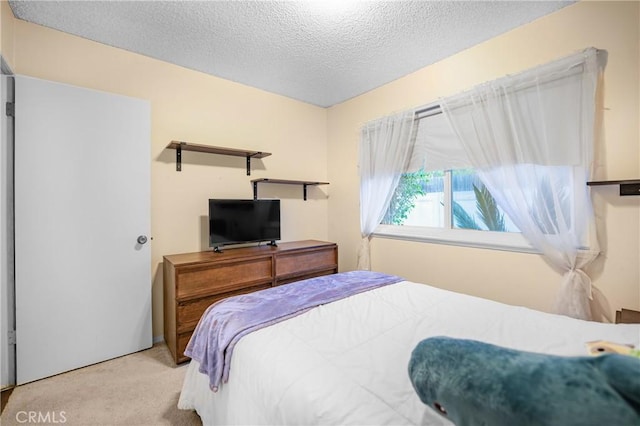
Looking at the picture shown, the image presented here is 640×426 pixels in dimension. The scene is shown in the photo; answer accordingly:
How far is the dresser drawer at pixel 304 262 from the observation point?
2736mm

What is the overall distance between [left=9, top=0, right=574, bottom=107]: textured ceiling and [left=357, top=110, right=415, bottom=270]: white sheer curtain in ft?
1.79

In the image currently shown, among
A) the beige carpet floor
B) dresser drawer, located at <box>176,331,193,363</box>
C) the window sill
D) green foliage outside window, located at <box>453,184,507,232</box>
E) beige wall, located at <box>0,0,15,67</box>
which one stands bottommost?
the beige carpet floor

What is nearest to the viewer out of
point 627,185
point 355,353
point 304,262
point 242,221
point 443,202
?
point 355,353

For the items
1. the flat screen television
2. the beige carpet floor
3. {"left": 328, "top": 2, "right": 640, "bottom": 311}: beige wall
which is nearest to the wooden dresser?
the flat screen television

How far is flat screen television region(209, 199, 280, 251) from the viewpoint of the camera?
2.62 metres

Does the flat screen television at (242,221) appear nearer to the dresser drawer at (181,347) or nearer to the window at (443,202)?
the dresser drawer at (181,347)

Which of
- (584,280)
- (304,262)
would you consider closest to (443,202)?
(584,280)

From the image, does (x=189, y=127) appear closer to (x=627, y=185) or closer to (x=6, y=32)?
(x=6, y=32)

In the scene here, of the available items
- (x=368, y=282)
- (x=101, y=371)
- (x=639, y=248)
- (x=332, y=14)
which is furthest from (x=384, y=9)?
(x=101, y=371)

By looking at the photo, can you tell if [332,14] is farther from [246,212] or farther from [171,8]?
[246,212]

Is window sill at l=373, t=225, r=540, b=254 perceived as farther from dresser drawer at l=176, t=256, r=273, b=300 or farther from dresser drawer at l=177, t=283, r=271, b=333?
dresser drawer at l=177, t=283, r=271, b=333

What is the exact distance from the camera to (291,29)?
2.11 metres

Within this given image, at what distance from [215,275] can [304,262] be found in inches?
36.3

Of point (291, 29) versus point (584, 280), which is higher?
point (291, 29)
